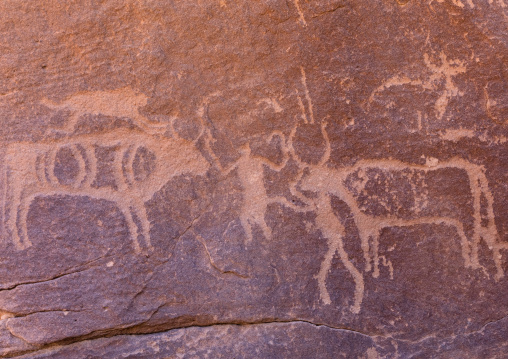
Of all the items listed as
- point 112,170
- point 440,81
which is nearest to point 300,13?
point 440,81

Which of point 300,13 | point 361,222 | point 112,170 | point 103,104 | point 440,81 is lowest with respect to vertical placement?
point 361,222

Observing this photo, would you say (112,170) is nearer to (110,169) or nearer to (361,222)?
(110,169)

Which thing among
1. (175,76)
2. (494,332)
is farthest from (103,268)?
(494,332)

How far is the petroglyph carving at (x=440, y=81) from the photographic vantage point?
2.10 meters

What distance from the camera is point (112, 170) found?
2.15 metres

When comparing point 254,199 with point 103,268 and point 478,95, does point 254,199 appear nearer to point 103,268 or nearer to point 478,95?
point 103,268

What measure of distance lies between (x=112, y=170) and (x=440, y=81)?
1.59 metres

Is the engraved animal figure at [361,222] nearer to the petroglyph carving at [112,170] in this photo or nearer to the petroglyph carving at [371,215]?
the petroglyph carving at [371,215]

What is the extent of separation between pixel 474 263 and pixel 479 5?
119cm

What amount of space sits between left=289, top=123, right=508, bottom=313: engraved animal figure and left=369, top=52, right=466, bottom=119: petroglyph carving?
29 centimetres

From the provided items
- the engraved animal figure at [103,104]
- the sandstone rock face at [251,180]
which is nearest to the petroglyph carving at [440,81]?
the sandstone rock face at [251,180]

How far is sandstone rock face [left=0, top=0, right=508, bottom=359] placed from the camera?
2.10 meters

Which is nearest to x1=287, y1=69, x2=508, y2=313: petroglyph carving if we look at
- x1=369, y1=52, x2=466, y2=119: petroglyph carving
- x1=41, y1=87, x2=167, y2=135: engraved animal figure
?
x1=369, y1=52, x2=466, y2=119: petroglyph carving

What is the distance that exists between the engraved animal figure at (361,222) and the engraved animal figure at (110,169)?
0.56 metres
